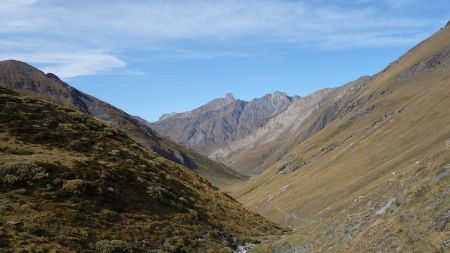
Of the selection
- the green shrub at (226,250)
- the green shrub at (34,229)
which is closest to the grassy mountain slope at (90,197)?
the green shrub at (34,229)

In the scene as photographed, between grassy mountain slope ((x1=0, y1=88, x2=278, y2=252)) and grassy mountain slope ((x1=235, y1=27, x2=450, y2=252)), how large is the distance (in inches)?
308

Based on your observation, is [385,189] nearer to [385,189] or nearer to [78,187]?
[385,189]

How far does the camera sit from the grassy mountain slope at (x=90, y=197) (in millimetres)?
25625

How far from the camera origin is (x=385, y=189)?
28750 millimetres

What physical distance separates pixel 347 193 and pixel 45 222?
52.1 meters

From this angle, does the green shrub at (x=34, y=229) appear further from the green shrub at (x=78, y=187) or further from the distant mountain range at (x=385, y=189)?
the distant mountain range at (x=385, y=189)

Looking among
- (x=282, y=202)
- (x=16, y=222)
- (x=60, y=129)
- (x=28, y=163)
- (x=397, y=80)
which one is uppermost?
(x=397, y=80)

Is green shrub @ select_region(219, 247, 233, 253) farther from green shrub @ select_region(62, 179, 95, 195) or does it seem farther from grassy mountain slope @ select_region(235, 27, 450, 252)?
green shrub @ select_region(62, 179, 95, 195)

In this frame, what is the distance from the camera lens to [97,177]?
34.8m

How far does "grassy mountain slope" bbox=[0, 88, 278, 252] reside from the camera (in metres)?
25.6

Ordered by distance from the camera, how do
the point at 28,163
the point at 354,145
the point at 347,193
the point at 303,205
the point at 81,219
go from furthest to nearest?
the point at 354,145
the point at 303,205
the point at 347,193
the point at 28,163
the point at 81,219

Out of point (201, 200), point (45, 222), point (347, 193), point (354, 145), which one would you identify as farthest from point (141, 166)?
point (354, 145)

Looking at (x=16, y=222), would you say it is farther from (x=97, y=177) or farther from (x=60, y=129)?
Result: (x=60, y=129)

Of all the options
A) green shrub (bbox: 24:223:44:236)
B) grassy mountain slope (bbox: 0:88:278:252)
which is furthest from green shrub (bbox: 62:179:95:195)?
green shrub (bbox: 24:223:44:236)
